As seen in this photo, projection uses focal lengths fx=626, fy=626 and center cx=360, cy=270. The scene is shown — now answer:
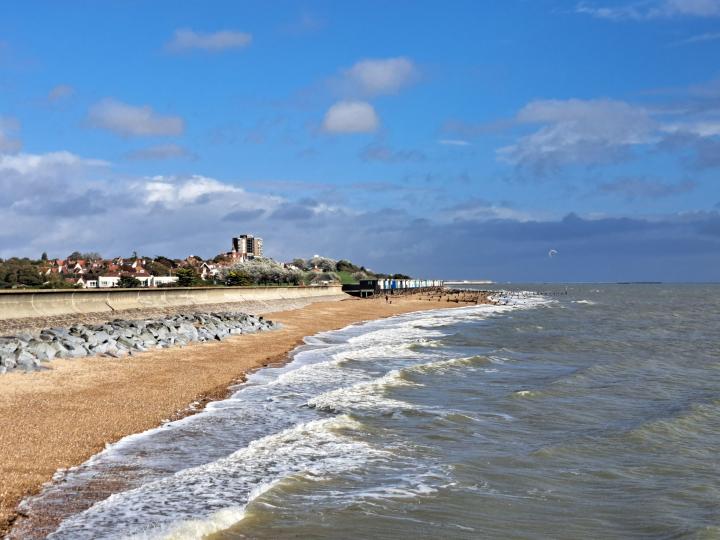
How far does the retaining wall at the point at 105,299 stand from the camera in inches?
1264

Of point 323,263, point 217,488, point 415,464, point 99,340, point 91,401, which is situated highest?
point 323,263

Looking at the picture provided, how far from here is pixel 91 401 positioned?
46.0 ft

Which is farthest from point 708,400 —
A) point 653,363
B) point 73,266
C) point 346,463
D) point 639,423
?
point 73,266

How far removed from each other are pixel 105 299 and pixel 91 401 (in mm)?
27980

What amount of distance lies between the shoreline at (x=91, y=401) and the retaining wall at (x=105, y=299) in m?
12.7

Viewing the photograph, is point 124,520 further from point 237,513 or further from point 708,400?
point 708,400

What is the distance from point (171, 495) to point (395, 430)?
5.46 meters

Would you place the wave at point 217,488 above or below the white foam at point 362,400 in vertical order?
above

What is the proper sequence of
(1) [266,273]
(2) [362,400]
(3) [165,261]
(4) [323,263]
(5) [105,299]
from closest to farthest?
(2) [362,400] < (5) [105,299] < (1) [266,273] < (3) [165,261] < (4) [323,263]

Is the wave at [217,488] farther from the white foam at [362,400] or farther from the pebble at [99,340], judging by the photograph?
the pebble at [99,340]

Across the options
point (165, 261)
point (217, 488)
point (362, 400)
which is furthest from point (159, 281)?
point (217, 488)

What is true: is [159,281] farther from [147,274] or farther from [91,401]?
[91,401]

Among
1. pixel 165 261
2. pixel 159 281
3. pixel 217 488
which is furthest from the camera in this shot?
pixel 165 261

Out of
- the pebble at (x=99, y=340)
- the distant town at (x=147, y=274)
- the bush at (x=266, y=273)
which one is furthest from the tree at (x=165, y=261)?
the pebble at (x=99, y=340)
